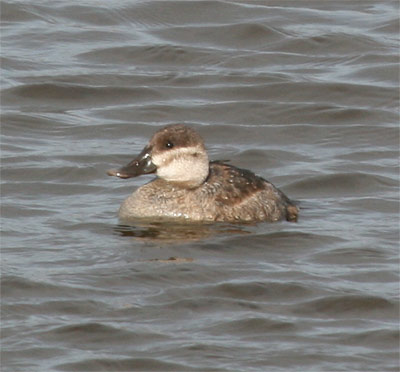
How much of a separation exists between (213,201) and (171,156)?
521mm

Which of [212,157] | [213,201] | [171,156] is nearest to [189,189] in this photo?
[213,201]

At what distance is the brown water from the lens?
29.1 ft

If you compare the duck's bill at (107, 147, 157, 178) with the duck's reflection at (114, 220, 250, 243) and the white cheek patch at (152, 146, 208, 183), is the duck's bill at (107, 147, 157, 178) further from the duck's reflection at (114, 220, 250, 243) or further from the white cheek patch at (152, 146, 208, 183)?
the duck's reflection at (114, 220, 250, 243)

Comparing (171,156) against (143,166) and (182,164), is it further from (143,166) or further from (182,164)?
(143,166)

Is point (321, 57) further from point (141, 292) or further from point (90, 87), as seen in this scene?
point (141, 292)

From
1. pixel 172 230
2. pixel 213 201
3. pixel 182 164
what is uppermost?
pixel 182 164

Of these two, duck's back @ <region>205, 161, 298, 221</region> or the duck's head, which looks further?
duck's back @ <region>205, 161, 298, 221</region>

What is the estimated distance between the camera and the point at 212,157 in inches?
540

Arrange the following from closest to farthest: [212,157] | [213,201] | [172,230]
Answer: [172,230] → [213,201] → [212,157]

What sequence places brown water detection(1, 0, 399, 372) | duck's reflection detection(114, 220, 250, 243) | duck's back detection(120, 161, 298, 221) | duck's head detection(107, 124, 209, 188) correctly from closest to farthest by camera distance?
brown water detection(1, 0, 399, 372), duck's reflection detection(114, 220, 250, 243), duck's head detection(107, 124, 209, 188), duck's back detection(120, 161, 298, 221)

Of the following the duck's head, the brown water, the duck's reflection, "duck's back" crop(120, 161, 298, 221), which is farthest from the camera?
"duck's back" crop(120, 161, 298, 221)

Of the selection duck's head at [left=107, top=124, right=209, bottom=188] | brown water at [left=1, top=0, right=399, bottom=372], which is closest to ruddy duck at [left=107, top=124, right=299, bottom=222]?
duck's head at [left=107, top=124, right=209, bottom=188]

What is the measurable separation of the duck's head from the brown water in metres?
0.44

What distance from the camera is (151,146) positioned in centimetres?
1127
